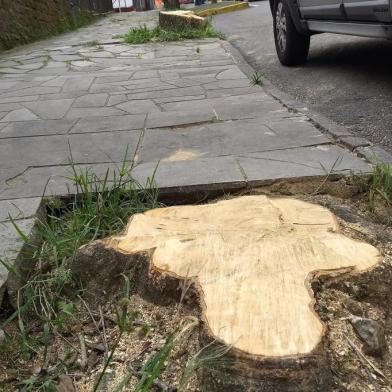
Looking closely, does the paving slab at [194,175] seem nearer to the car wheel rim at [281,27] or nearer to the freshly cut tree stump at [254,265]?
the freshly cut tree stump at [254,265]

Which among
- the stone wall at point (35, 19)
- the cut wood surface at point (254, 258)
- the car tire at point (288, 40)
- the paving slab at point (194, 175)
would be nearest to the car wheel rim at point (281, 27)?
the car tire at point (288, 40)

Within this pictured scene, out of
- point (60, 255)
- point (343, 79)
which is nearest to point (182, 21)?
point (343, 79)

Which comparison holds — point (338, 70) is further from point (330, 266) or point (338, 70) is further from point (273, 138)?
point (330, 266)

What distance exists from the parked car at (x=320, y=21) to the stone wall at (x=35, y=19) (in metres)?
4.58

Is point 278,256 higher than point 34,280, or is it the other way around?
point 278,256

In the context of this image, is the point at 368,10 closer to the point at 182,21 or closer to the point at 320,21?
the point at 320,21

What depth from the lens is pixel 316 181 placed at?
240 centimetres

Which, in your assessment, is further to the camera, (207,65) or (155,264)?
(207,65)

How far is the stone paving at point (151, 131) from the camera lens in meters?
2.52

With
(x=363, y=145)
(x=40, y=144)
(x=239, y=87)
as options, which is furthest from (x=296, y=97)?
(x=40, y=144)

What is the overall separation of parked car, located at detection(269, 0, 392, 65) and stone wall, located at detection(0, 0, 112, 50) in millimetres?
4575

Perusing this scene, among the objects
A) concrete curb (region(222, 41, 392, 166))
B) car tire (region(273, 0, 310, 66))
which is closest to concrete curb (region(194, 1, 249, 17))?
car tire (region(273, 0, 310, 66))

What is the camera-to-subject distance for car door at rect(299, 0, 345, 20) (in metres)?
4.40

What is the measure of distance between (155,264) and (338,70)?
3984 mm
